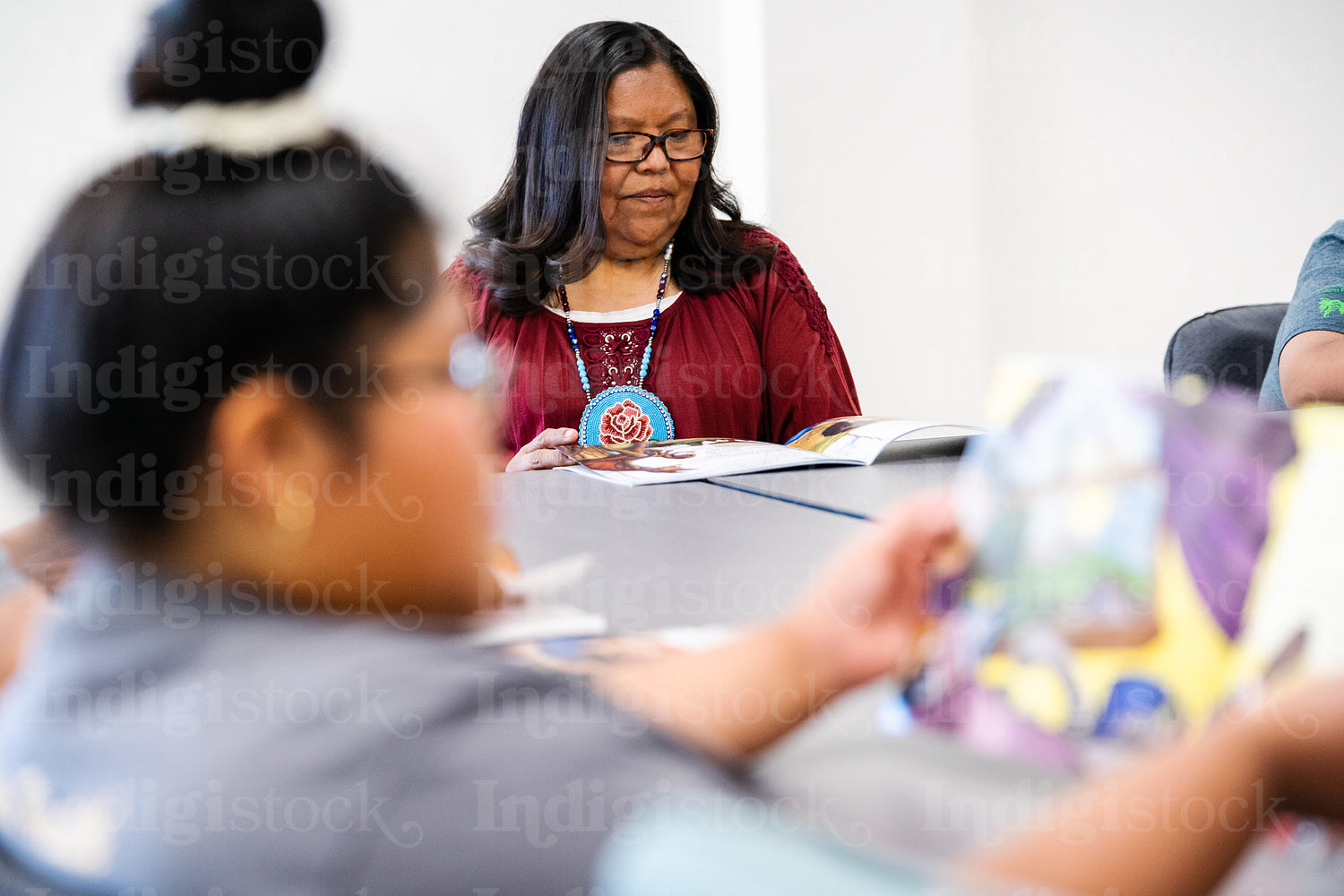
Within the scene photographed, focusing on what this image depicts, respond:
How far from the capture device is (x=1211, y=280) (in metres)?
2.61

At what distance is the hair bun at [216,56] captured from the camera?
43cm

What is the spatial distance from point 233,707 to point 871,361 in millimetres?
2433

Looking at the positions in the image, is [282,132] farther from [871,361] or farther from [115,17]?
[871,361]

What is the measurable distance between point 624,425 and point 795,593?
914mm

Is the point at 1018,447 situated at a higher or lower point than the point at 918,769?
higher

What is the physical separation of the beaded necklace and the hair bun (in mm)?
1021

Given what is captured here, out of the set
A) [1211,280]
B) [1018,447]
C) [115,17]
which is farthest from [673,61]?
[1211,280]

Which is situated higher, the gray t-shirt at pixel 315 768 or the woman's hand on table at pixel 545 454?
the gray t-shirt at pixel 315 768

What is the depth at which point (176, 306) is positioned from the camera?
40 cm

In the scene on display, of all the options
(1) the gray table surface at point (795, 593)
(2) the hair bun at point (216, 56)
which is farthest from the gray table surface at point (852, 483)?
(2) the hair bun at point (216, 56)

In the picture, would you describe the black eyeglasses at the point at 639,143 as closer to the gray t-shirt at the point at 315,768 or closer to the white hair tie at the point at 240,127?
the white hair tie at the point at 240,127

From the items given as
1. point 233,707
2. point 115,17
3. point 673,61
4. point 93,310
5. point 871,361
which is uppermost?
point 115,17

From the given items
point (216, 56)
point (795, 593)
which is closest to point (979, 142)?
point (795, 593)

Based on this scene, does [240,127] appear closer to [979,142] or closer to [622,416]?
[622,416]
